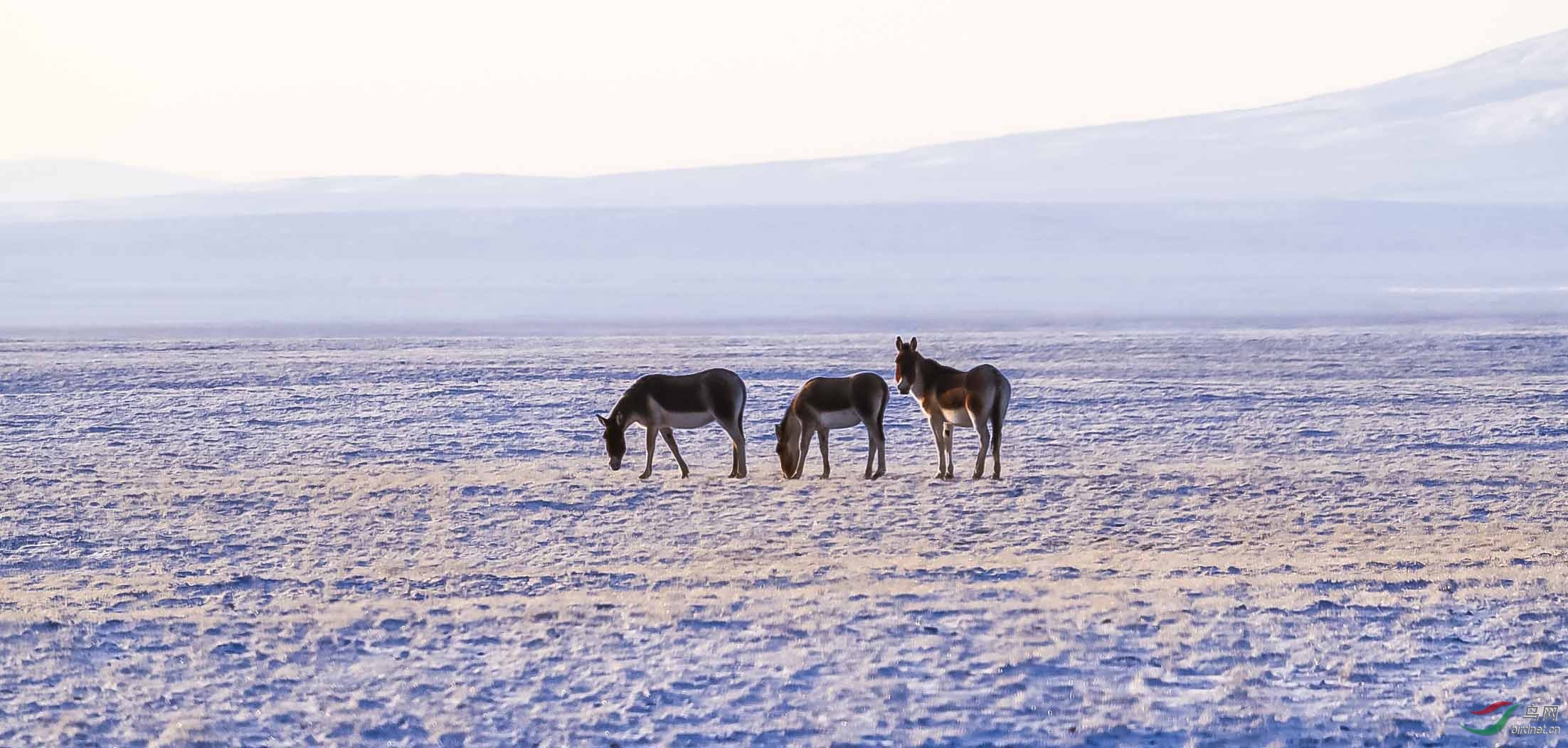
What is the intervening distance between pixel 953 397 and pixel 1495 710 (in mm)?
7784

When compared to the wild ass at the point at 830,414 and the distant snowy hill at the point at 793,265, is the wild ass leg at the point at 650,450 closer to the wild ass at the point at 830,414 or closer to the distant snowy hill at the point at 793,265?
the wild ass at the point at 830,414

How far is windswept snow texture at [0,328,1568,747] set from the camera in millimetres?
6852

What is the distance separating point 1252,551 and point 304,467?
9.32m

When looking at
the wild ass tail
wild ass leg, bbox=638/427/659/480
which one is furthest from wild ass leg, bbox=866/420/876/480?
wild ass leg, bbox=638/427/659/480

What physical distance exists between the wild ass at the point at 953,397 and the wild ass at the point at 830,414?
293 mm

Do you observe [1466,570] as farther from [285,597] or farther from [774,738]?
[285,597]

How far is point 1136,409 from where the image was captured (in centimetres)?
2086

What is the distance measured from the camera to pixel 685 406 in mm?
14477

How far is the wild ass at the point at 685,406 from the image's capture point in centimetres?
1442

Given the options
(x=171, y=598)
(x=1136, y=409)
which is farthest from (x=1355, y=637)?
(x=1136, y=409)

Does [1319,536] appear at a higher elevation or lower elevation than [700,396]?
lower

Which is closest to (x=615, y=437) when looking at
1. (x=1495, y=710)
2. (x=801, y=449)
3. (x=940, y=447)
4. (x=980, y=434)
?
(x=801, y=449)

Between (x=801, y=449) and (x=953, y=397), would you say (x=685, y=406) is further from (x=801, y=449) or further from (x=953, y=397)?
(x=953, y=397)

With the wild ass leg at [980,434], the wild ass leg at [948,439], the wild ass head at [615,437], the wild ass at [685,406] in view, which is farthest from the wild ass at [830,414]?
the wild ass head at [615,437]
